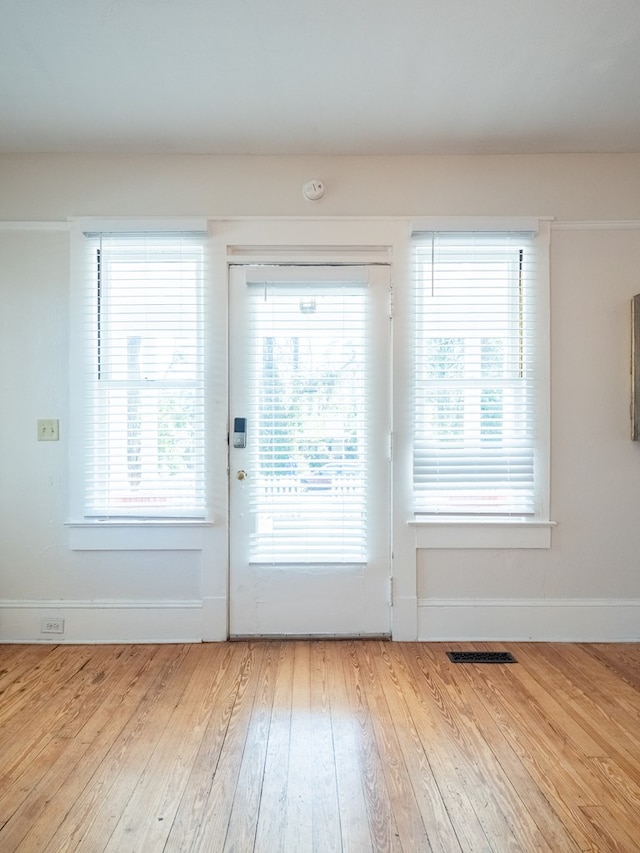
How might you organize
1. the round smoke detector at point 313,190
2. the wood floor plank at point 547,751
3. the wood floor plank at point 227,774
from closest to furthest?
the wood floor plank at point 227,774
the wood floor plank at point 547,751
the round smoke detector at point 313,190

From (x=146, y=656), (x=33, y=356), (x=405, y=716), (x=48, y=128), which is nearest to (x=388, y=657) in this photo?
(x=405, y=716)

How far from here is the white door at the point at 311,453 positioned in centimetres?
275

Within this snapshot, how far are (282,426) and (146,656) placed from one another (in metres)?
1.38

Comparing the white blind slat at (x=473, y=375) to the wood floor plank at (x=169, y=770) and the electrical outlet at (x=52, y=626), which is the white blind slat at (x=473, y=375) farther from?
the electrical outlet at (x=52, y=626)

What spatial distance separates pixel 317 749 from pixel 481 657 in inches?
43.8

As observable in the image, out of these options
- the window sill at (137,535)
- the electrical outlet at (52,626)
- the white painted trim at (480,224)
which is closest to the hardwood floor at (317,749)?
the electrical outlet at (52,626)

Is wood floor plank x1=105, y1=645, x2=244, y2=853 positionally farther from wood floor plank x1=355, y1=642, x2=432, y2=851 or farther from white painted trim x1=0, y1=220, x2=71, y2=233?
white painted trim x1=0, y1=220, x2=71, y2=233

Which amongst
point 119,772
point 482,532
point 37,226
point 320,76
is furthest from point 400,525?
point 37,226

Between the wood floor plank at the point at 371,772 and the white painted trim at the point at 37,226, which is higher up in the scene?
the white painted trim at the point at 37,226

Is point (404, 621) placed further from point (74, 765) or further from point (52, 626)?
point (52, 626)

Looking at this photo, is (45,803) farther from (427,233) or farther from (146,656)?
(427,233)

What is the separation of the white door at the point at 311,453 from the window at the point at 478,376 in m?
0.24

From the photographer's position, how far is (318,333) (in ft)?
9.00

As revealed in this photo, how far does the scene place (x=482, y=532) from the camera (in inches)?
108
